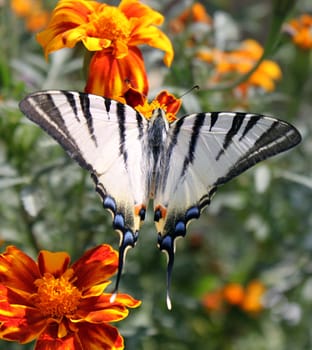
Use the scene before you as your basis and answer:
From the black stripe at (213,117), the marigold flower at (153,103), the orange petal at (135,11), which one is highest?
the orange petal at (135,11)

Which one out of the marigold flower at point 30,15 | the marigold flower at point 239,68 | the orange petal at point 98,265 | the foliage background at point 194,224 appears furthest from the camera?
the marigold flower at point 30,15

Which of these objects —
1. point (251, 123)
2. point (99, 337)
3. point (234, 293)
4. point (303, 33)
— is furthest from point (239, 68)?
point (99, 337)

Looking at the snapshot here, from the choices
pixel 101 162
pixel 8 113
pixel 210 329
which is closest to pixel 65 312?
pixel 101 162

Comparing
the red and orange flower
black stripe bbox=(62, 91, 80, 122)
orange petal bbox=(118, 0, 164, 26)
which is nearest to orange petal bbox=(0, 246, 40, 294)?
black stripe bbox=(62, 91, 80, 122)

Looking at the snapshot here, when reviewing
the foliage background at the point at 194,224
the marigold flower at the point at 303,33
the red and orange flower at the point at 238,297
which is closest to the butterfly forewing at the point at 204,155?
the foliage background at the point at 194,224

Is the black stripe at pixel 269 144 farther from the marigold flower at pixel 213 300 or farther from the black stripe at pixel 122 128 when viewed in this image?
the marigold flower at pixel 213 300

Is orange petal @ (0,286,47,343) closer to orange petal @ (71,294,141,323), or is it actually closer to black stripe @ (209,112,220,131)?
orange petal @ (71,294,141,323)

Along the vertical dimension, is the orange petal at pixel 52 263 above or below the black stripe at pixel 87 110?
below

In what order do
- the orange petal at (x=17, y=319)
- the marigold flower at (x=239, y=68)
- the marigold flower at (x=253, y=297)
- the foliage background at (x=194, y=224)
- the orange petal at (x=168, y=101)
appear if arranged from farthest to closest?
the marigold flower at (x=253, y=297), the marigold flower at (x=239, y=68), the foliage background at (x=194, y=224), the orange petal at (x=168, y=101), the orange petal at (x=17, y=319)
